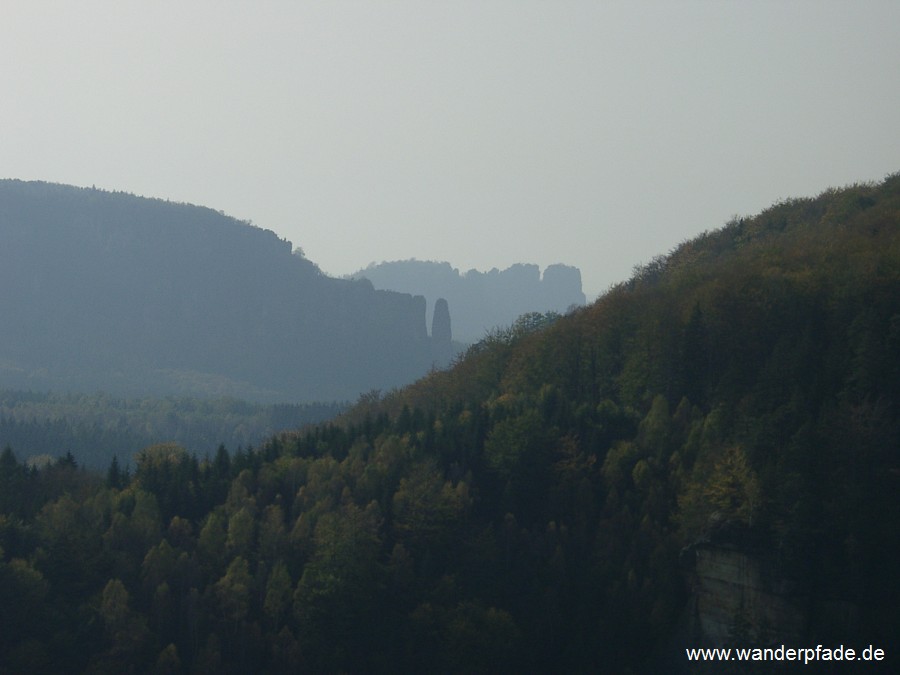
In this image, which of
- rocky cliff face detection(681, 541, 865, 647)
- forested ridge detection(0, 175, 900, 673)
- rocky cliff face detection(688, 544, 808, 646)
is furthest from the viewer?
forested ridge detection(0, 175, 900, 673)

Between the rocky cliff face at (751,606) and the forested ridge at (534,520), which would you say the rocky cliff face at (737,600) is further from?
the forested ridge at (534,520)

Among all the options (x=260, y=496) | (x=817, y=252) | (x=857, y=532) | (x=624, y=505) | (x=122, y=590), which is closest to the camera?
(x=857, y=532)

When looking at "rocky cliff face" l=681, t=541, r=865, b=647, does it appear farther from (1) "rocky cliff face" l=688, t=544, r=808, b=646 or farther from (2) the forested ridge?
(2) the forested ridge

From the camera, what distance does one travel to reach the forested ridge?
204 ft

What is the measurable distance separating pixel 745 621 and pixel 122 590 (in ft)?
90.9

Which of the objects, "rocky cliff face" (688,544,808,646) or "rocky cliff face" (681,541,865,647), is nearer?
"rocky cliff face" (681,541,865,647)

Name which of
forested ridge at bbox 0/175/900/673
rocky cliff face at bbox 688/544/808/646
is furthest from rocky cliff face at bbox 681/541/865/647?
forested ridge at bbox 0/175/900/673

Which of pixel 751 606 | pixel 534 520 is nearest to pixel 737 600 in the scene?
pixel 751 606

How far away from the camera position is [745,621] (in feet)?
198

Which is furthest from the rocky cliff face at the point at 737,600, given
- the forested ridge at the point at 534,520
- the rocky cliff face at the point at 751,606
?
the forested ridge at the point at 534,520

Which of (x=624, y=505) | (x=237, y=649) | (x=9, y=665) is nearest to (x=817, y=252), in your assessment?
(x=624, y=505)

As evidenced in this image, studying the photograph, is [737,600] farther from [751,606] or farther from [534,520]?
[534,520]

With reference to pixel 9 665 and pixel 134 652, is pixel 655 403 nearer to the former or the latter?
pixel 134 652

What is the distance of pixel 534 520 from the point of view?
72.5 m
